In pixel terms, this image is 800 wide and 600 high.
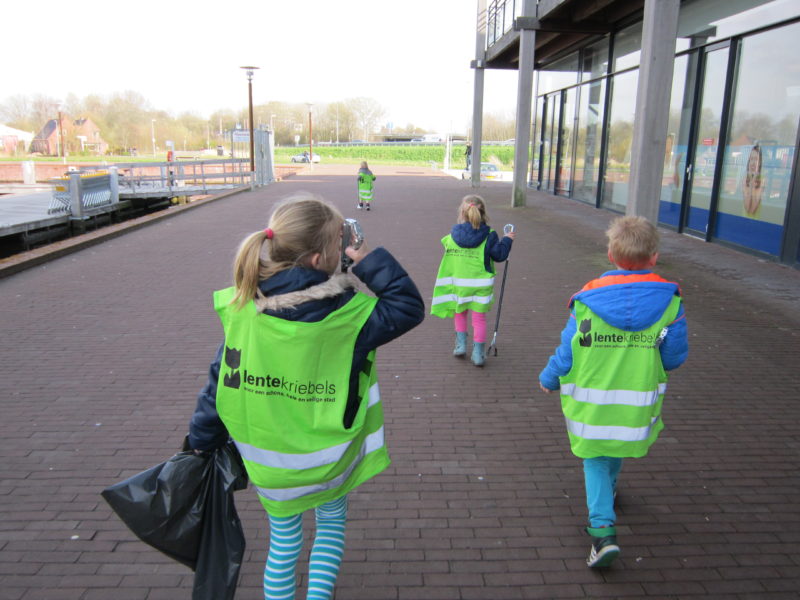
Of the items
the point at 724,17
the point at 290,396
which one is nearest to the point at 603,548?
the point at 290,396

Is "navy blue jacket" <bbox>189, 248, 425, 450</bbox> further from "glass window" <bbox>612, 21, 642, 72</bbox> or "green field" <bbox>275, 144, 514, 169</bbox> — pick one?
"green field" <bbox>275, 144, 514, 169</bbox>

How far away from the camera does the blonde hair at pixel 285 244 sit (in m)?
2.01

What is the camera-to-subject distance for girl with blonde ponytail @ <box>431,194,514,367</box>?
505cm

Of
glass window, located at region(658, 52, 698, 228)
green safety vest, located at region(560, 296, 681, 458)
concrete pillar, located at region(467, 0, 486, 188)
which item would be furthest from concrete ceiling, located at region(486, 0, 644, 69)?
green safety vest, located at region(560, 296, 681, 458)

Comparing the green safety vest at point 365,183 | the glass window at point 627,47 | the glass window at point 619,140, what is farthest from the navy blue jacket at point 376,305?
the green safety vest at point 365,183

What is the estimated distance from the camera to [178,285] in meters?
8.63

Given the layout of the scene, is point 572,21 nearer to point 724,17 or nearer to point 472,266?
point 724,17

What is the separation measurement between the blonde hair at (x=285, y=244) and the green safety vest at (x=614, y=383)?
4.14ft

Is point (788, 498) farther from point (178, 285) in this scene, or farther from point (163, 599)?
point (178, 285)

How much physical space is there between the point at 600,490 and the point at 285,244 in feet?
5.97

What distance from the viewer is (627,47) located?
1631 cm

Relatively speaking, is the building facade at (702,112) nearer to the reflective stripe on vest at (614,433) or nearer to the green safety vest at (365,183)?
the green safety vest at (365,183)

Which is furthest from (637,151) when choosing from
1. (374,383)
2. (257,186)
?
(257,186)

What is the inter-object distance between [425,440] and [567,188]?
1928cm
